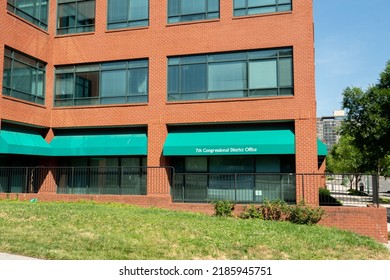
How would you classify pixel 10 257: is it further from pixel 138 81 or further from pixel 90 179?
pixel 138 81

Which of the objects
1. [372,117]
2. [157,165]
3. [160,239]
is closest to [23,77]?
[157,165]

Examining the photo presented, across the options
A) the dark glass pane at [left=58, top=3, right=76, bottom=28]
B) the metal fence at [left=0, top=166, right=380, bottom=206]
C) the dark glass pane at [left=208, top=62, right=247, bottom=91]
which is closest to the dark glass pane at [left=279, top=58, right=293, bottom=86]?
the dark glass pane at [left=208, top=62, right=247, bottom=91]

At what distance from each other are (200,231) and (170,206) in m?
5.34

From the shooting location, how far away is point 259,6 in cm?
1758

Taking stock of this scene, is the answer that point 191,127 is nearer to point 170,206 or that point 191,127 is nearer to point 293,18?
point 170,206

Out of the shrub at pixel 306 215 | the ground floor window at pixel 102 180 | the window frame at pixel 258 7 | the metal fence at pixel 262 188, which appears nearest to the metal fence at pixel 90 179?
the ground floor window at pixel 102 180

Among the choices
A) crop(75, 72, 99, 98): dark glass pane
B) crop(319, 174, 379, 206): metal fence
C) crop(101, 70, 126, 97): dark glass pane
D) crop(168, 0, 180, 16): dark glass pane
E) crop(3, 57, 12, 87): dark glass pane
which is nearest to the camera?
crop(319, 174, 379, 206): metal fence

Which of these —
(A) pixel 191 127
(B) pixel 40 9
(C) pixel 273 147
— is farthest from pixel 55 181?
(C) pixel 273 147

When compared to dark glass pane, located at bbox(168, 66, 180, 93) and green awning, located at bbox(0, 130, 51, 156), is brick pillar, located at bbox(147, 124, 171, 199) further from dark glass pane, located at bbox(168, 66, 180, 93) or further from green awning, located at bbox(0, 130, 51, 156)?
green awning, located at bbox(0, 130, 51, 156)

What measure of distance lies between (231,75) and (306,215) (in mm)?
7717

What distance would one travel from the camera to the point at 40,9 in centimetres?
1991

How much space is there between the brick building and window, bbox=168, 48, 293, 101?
49mm

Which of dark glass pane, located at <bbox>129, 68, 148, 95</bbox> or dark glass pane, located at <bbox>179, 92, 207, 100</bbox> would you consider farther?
dark glass pane, located at <bbox>129, 68, 148, 95</bbox>

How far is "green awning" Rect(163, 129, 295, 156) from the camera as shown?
1614cm
